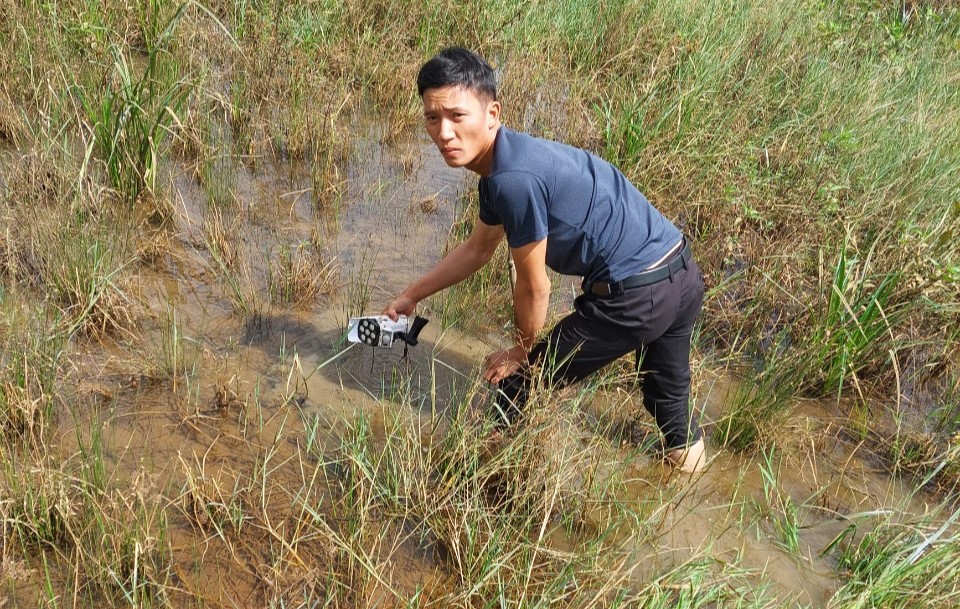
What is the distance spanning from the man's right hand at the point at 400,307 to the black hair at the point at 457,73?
0.91 metres

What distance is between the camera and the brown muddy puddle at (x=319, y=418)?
2463 mm

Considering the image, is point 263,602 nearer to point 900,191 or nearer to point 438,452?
point 438,452

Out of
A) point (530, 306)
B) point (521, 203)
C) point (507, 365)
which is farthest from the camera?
point (507, 365)

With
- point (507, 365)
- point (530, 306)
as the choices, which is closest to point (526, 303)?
point (530, 306)

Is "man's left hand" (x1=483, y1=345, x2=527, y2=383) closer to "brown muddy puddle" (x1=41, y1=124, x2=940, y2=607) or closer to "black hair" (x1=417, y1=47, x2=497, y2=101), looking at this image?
"brown muddy puddle" (x1=41, y1=124, x2=940, y2=607)

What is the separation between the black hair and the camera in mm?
2266

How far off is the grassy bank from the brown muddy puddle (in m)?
0.02

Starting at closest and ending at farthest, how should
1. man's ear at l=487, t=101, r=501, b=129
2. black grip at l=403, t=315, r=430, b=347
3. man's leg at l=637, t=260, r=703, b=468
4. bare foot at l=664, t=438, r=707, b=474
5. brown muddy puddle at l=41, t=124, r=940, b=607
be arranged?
man's ear at l=487, t=101, r=501, b=129, brown muddy puddle at l=41, t=124, r=940, b=607, man's leg at l=637, t=260, r=703, b=468, bare foot at l=664, t=438, r=707, b=474, black grip at l=403, t=315, r=430, b=347

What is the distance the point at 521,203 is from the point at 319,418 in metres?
1.27

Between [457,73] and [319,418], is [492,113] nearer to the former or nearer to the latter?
[457,73]

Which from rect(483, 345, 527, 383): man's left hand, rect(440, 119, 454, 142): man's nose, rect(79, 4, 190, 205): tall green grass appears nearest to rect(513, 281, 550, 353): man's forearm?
rect(483, 345, 527, 383): man's left hand

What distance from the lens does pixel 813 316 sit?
11.5 ft

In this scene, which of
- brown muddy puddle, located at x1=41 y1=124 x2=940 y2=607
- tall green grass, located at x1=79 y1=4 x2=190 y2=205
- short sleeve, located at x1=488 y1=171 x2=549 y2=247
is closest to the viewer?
short sleeve, located at x1=488 y1=171 x2=549 y2=247

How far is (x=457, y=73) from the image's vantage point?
2.27m
